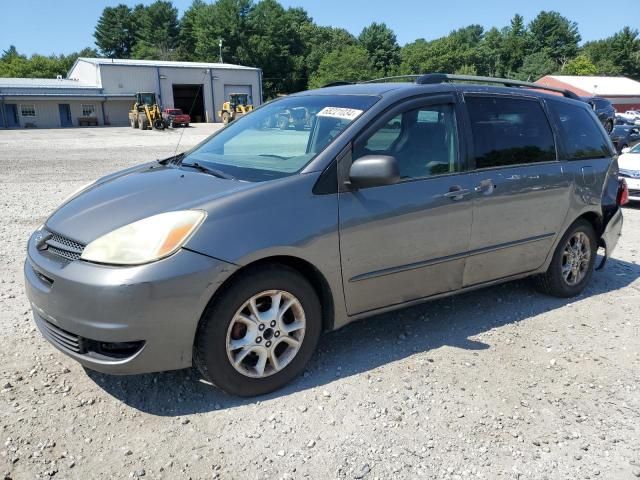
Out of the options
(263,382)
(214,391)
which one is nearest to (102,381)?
(214,391)

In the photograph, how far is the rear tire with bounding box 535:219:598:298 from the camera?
4.80m

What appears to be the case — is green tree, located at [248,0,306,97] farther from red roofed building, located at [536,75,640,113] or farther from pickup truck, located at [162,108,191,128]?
red roofed building, located at [536,75,640,113]

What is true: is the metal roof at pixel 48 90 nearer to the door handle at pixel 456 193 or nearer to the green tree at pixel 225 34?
the green tree at pixel 225 34

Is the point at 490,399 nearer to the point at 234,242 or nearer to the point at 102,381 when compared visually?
the point at 234,242

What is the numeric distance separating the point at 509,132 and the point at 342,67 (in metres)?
73.9

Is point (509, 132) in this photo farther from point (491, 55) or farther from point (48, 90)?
point (491, 55)

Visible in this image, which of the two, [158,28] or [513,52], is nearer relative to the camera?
[158,28]

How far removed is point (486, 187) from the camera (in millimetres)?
4004

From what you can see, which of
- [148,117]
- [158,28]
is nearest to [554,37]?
[158,28]

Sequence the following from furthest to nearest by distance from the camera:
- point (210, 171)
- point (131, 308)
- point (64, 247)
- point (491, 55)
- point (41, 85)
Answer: point (491, 55), point (41, 85), point (210, 171), point (64, 247), point (131, 308)

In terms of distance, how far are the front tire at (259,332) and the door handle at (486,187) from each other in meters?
1.53

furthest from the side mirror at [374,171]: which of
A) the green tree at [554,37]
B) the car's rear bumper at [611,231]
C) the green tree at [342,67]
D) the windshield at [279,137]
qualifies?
the green tree at [554,37]

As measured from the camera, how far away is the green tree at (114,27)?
302 feet

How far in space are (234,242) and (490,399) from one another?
5.86 ft
